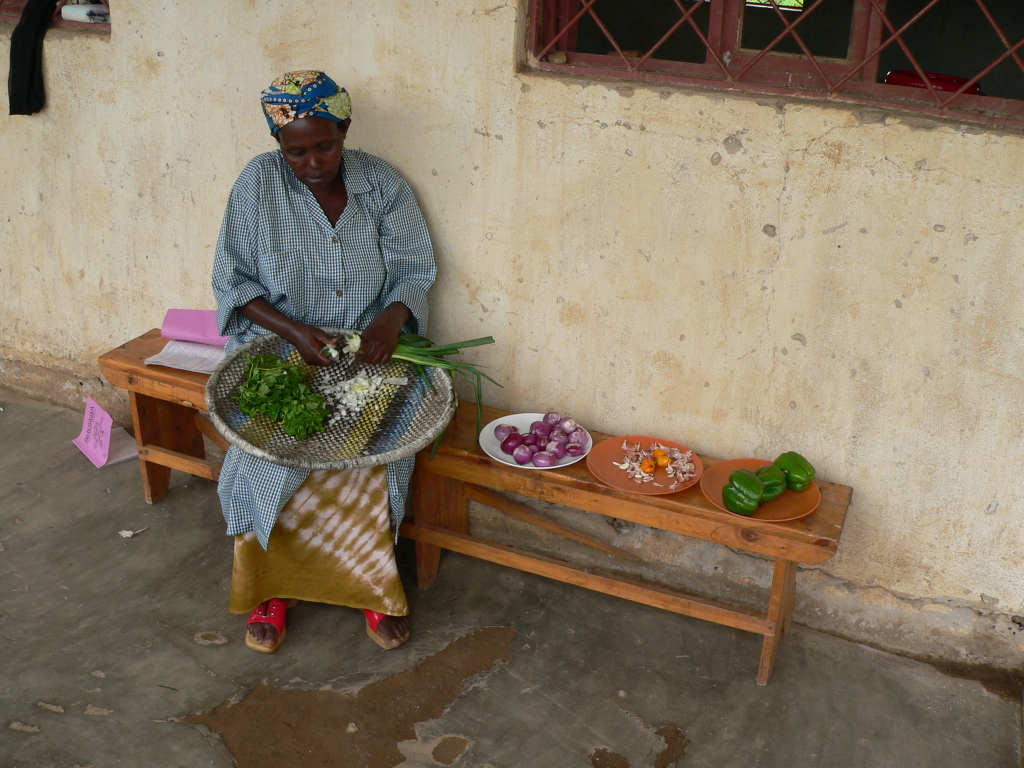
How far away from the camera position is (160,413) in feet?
11.8

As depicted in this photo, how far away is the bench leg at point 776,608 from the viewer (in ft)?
8.80

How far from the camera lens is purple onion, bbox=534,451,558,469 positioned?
2799 mm

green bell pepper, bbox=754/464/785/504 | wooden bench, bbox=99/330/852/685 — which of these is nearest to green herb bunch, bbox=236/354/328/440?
wooden bench, bbox=99/330/852/685

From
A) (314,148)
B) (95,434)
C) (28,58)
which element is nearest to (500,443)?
(314,148)

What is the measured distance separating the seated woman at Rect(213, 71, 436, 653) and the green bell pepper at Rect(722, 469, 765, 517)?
103 cm

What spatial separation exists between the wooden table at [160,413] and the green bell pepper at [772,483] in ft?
6.34

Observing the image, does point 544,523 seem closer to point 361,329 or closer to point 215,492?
point 361,329

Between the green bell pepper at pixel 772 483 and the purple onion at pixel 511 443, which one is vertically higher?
the green bell pepper at pixel 772 483

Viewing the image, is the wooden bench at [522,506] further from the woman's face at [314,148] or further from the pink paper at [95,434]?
the woman's face at [314,148]

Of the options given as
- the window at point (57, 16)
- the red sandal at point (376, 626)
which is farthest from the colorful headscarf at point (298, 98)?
the red sandal at point (376, 626)

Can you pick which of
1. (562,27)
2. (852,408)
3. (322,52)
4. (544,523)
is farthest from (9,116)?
(852,408)

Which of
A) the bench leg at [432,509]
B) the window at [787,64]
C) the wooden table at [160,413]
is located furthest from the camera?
the wooden table at [160,413]

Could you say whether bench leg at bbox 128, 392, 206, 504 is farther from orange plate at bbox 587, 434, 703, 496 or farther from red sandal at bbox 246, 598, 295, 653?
orange plate at bbox 587, 434, 703, 496

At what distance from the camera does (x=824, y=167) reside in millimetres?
2506
